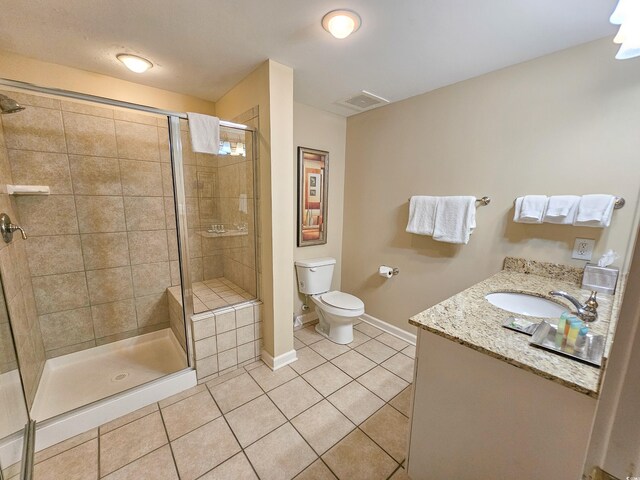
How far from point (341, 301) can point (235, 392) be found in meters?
1.14

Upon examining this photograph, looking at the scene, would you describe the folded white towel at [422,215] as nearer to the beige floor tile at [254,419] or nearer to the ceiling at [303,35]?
the ceiling at [303,35]

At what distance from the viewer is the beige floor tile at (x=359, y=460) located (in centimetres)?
131

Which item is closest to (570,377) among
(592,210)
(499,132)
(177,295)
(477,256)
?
(592,210)

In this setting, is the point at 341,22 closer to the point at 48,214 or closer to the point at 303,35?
the point at 303,35

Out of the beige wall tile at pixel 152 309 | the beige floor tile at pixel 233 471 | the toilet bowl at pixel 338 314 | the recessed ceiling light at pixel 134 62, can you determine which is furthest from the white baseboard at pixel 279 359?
the recessed ceiling light at pixel 134 62

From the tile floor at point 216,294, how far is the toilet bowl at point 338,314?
693 millimetres

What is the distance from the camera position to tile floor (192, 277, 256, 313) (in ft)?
6.72

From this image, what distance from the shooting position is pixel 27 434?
1.34 m

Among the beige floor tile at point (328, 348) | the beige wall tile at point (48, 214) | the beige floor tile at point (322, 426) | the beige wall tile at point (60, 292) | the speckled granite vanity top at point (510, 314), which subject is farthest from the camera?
the beige floor tile at point (328, 348)

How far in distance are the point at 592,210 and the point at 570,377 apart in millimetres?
1172

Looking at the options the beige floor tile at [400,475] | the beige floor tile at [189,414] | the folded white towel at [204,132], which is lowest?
the beige floor tile at [400,475]

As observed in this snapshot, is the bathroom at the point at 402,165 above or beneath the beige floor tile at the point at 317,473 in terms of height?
above

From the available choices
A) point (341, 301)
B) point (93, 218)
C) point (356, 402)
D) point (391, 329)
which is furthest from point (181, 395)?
point (391, 329)

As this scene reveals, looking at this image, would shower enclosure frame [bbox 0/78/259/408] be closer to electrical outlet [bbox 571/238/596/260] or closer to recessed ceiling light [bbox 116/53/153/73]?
recessed ceiling light [bbox 116/53/153/73]
